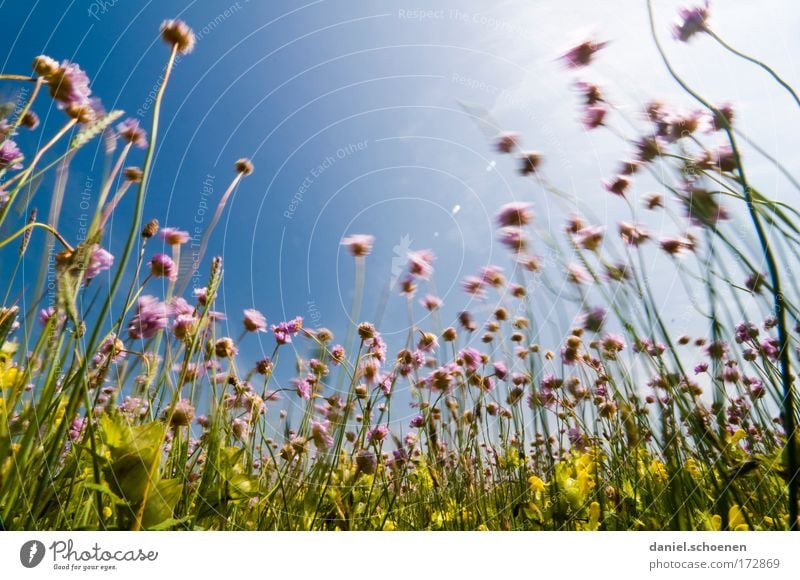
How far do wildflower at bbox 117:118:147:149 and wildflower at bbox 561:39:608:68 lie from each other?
2.36 feet

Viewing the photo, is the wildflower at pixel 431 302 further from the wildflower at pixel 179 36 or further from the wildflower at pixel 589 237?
the wildflower at pixel 179 36

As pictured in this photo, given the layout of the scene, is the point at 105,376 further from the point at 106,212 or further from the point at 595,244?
the point at 595,244

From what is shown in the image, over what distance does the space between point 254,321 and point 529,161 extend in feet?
1.95

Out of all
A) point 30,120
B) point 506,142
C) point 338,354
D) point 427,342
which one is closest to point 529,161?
point 506,142

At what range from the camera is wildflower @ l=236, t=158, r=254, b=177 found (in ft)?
2.62

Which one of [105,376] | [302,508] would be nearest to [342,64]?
[105,376]

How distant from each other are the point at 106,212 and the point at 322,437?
55 cm

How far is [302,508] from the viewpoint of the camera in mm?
835

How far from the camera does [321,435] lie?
3.10ft

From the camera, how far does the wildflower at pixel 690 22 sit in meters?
0.82

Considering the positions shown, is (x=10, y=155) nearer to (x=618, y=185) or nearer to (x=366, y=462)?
(x=366, y=462)

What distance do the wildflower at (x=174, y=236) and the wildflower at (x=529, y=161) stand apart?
0.59 meters

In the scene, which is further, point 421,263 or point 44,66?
point 421,263
